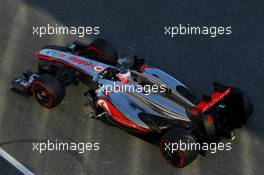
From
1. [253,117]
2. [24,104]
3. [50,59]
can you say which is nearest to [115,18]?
[50,59]

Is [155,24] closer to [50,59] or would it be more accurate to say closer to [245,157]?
[50,59]

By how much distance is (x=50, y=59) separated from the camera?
9.65 meters

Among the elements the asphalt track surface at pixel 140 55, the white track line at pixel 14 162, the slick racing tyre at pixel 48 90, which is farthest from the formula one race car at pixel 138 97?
the white track line at pixel 14 162

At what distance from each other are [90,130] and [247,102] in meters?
2.87

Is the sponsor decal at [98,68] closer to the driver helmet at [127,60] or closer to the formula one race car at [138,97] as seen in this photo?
the formula one race car at [138,97]

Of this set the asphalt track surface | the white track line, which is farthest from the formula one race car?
the white track line

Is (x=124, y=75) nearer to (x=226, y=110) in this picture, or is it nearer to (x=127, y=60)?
(x=127, y=60)

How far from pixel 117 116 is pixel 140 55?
2.75 meters

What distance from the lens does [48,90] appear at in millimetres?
8719

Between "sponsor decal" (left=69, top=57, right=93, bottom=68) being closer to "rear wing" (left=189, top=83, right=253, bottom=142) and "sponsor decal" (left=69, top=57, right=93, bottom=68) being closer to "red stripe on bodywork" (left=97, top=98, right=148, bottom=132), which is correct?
"red stripe on bodywork" (left=97, top=98, right=148, bottom=132)

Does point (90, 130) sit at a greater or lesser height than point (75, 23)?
lesser

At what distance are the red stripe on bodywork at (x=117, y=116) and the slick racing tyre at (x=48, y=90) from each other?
0.87 metres

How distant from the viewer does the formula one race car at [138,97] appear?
25.3ft

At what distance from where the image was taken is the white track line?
7.84 metres
